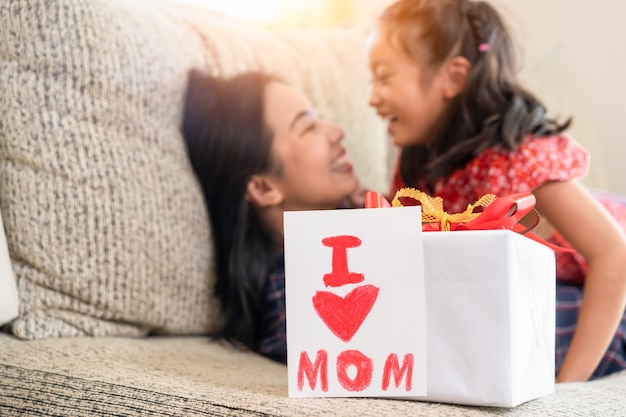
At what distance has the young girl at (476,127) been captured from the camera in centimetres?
99

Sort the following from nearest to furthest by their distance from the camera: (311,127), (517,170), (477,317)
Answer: (477,317) → (517,170) → (311,127)

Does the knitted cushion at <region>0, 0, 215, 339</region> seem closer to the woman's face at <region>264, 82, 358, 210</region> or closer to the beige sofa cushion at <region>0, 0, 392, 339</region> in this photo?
the beige sofa cushion at <region>0, 0, 392, 339</region>

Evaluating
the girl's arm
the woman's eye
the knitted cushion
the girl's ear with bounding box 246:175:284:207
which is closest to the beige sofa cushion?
the knitted cushion

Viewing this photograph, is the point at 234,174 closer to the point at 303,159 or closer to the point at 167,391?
the point at 303,159

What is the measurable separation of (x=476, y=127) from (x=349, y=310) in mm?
608

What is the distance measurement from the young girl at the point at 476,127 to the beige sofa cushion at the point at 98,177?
0.38m

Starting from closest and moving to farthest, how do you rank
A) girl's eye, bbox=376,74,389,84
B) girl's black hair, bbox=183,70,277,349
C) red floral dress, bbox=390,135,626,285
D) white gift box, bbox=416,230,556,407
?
white gift box, bbox=416,230,556,407, red floral dress, bbox=390,135,626,285, girl's black hair, bbox=183,70,277,349, girl's eye, bbox=376,74,389,84

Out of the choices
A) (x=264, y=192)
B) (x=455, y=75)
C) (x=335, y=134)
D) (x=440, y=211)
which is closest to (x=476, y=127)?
(x=455, y=75)

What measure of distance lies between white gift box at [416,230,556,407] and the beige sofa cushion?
508 millimetres

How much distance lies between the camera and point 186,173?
1.09 metres

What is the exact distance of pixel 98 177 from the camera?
0.96m

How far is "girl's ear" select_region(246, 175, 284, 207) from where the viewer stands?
1.21 m

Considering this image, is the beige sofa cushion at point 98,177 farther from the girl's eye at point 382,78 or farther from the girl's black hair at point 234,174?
the girl's eye at point 382,78

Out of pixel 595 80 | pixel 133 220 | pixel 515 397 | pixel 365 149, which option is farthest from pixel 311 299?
pixel 595 80
